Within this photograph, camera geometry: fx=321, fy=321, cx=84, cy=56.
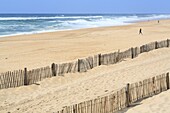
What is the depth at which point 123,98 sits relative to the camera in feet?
32.9

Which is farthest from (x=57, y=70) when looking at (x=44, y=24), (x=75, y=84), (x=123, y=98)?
(x=44, y=24)

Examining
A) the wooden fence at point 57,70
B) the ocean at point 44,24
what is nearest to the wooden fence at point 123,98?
the wooden fence at point 57,70

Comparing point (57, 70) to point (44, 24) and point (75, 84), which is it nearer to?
point (75, 84)

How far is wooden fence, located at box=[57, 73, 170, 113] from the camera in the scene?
870 centimetres

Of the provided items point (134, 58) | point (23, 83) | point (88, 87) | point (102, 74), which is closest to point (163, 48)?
point (134, 58)

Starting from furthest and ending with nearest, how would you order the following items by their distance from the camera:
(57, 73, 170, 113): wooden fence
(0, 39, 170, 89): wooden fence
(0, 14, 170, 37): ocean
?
(0, 14, 170, 37): ocean → (0, 39, 170, 89): wooden fence → (57, 73, 170, 113): wooden fence

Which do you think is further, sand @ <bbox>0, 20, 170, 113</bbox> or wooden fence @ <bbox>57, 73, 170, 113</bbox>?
sand @ <bbox>0, 20, 170, 113</bbox>

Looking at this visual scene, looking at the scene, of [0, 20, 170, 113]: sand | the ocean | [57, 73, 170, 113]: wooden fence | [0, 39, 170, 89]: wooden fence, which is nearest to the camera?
[57, 73, 170, 113]: wooden fence

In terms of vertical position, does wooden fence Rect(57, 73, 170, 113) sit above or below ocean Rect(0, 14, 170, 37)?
above

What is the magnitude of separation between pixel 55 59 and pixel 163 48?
7.31m

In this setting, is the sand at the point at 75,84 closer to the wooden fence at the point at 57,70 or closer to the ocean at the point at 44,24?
the wooden fence at the point at 57,70

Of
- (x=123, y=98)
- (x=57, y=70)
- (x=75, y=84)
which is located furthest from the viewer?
(x=57, y=70)

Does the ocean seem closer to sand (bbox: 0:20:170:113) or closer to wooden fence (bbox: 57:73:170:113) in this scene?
sand (bbox: 0:20:170:113)

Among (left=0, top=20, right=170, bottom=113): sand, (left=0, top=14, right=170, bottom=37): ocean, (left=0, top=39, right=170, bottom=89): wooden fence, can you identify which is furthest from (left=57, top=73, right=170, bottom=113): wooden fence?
(left=0, top=14, right=170, bottom=37): ocean
